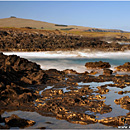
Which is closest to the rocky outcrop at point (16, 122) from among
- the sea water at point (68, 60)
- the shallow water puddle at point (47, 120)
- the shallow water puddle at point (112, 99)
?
the shallow water puddle at point (47, 120)

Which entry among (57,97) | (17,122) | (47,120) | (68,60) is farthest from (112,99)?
(68,60)

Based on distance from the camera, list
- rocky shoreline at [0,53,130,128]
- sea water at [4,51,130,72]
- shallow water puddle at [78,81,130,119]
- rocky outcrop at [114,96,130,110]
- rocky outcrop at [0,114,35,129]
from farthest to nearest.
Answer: sea water at [4,51,130,72], rocky outcrop at [114,96,130,110], shallow water puddle at [78,81,130,119], rocky shoreline at [0,53,130,128], rocky outcrop at [0,114,35,129]

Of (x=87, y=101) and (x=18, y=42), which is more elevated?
(x=18, y=42)

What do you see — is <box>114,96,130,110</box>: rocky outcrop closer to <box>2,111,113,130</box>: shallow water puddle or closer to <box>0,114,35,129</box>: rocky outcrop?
<box>2,111,113,130</box>: shallow water puddle

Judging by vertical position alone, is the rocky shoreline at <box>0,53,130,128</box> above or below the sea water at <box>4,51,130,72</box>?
below

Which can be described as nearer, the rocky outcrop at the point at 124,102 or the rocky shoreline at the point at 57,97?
the rocky shoreline at the point at 57,97

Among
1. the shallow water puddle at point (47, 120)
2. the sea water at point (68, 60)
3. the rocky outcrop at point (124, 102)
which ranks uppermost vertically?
the sea water at point (68, 60)

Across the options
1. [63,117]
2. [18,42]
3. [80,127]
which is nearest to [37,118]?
[63,117]

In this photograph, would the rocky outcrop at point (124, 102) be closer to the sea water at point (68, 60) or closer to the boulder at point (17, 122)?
the boulder at point (17, 122)

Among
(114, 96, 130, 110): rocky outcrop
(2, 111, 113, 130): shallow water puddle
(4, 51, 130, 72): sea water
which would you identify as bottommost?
(2, 111, 113, 130): shallow water puddle

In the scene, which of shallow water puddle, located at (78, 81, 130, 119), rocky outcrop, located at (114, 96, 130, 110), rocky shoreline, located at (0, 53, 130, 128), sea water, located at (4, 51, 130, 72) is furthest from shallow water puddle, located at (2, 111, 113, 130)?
sea water, located at (4, 51, 130, 72)

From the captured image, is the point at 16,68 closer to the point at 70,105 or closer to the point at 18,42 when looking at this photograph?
the point at 70,105

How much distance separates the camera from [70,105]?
10.1m

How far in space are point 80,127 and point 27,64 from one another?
32.0ft
